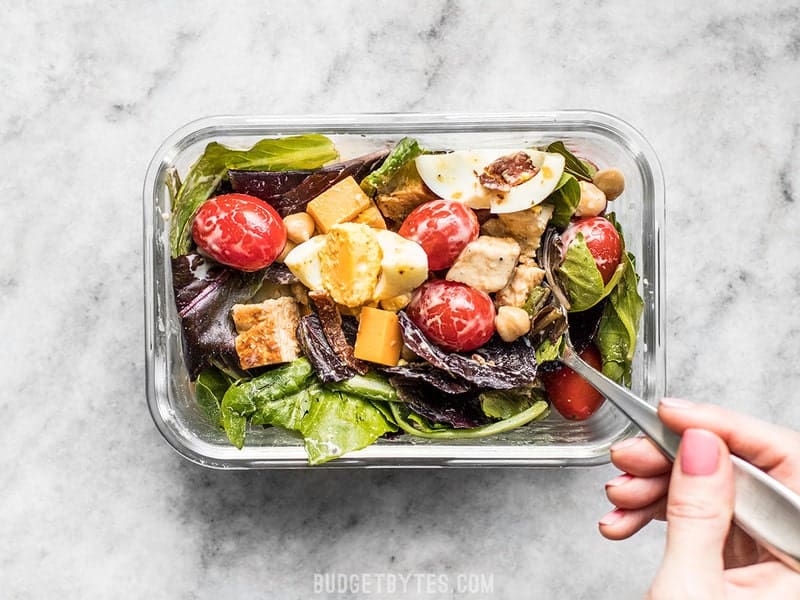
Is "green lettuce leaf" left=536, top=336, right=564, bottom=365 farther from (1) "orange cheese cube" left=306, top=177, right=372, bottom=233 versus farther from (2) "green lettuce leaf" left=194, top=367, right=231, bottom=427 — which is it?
(2) "green lettuce leaf" left=194, top=367, right=231, bottom=427

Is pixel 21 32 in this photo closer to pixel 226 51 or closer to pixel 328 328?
pixel 226 51

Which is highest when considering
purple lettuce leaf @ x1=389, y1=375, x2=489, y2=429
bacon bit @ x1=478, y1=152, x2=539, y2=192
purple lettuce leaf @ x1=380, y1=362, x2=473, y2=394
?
bacon bit @ x1=478, y1=152, x2=539, y2=192

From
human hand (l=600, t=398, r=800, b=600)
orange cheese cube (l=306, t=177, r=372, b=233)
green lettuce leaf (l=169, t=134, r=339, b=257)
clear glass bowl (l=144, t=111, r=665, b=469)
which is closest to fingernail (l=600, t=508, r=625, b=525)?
human hand (l=600, t=398, r=800, b=600)

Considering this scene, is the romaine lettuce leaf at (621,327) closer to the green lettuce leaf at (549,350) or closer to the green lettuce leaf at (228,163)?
the green lettuce leaf at (549,350)

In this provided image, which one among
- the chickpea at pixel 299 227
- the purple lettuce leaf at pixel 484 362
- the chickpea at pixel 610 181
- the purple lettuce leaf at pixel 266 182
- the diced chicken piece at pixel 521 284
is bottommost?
the purple lettuce leaf at pixel 484 362

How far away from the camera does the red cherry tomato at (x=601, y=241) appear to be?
1.51 meters

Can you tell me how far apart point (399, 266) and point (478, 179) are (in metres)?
0.22

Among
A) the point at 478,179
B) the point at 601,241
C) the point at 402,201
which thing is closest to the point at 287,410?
the point at 402,201

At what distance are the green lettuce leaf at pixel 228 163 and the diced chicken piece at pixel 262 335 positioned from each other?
0.17m

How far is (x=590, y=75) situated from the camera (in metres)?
1.75

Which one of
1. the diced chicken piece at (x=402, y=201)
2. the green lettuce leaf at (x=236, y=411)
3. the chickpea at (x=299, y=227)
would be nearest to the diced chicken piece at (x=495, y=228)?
the diced chicken piece at (x=402, y=201)

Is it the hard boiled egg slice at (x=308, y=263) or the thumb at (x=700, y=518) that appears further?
the hard boiled egg slice at (x=308, y=263)

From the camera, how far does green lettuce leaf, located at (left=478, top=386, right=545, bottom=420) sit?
154cm

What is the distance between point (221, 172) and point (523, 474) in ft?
2.86
